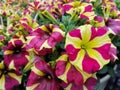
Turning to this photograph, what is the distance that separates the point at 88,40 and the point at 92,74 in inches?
4.6

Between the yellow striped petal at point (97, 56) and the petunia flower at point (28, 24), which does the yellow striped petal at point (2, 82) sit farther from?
the yellow striped petal at point (97, 56)

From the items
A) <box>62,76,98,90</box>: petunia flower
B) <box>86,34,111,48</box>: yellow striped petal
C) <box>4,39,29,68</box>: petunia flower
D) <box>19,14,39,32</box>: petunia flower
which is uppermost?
<box>86,34,111,48</box>: yellow striped petal

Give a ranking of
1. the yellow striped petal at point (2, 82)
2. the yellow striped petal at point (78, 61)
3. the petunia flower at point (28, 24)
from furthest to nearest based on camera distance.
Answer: the petunia flower at point (28, 24) < the yellow striped petal at point (2, 82) < the yellow striped petal at point (78, 61)

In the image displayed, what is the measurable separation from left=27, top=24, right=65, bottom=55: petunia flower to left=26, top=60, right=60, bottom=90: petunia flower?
0.05 m

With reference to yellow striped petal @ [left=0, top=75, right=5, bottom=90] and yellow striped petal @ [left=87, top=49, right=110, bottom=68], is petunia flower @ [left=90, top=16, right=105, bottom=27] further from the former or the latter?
yellow striped petal @ [left=0, top=75, right=5, bottom=90]

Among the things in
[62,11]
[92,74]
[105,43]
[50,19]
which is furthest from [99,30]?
[62,11]

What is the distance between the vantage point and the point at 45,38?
2.99ft

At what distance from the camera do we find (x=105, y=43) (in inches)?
33.5

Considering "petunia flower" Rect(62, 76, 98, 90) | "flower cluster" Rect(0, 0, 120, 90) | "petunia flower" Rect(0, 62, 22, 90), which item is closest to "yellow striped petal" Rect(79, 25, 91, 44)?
"flower cluster" Rect(0, 0, 120, 90)

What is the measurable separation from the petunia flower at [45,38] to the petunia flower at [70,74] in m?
0.07

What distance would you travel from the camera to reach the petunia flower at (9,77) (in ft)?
3.14

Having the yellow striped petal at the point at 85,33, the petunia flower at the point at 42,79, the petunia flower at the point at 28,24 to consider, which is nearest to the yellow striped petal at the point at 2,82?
the petunia flower at the point at 42,79

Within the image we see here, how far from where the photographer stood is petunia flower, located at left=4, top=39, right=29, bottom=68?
3.15 feet

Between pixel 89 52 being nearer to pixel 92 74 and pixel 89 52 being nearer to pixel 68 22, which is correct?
pixel 92 74
